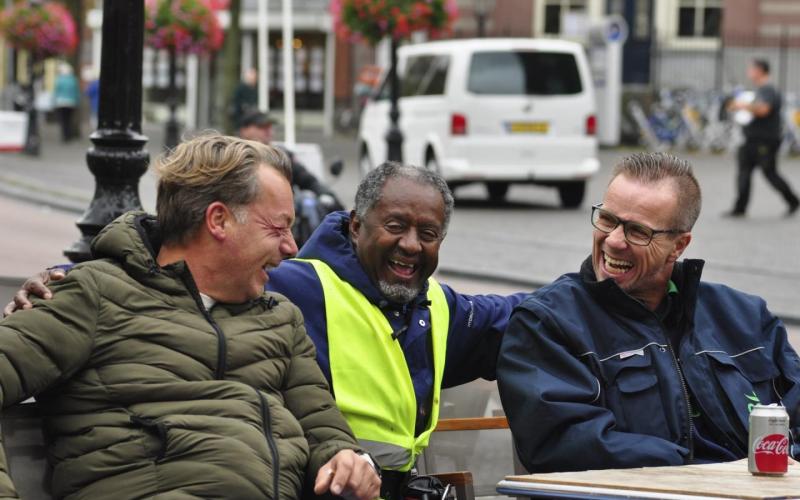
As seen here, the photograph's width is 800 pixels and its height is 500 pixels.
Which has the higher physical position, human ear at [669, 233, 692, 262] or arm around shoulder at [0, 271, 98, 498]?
human ear at [669, 233, 692, 262]

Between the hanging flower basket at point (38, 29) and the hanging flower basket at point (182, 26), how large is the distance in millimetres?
2761

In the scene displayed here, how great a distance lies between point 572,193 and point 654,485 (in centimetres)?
1700

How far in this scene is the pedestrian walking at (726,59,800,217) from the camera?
19.0 meters

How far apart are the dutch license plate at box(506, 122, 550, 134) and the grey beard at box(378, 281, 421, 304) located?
15.3 m

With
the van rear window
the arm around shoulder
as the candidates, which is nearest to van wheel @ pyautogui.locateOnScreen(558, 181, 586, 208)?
the van rear window

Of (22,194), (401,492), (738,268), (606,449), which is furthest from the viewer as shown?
(22,194)

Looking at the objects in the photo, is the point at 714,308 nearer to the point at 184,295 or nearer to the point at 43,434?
the point at 184,295

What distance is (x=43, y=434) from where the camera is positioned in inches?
145

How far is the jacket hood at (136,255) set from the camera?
3.74 metres

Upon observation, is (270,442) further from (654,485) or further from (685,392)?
(685,392)

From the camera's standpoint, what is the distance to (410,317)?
444 cm

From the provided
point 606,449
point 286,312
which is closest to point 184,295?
point 286,312

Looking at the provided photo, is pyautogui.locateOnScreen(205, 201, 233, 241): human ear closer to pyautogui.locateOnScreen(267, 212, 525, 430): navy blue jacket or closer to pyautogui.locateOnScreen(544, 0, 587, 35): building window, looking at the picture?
pyautogui.locateOnScreen(267, 212, 525, 430): navy blue jacket

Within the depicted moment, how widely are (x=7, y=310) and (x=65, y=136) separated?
3148cm
